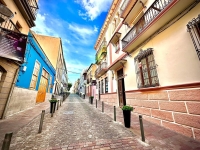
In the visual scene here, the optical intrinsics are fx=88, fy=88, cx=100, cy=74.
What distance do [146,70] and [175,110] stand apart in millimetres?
2470

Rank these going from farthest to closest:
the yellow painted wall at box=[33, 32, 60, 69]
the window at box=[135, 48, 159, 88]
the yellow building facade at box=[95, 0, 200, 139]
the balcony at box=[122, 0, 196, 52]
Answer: the yellow painted wall at box=[33, 32, 60, 69], the window at box=[135, 48, 159, 88], the balcony at box=[122, 0, 196, 52], the yellow building facade at box=[95, 0, 200, 139]

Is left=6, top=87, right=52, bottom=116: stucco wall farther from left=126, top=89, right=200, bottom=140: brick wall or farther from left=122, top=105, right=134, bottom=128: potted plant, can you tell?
left=126, top=89, right=200, bottom=140: brick wall

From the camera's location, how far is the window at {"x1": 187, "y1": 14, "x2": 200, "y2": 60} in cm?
309

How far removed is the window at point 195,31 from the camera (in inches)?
122

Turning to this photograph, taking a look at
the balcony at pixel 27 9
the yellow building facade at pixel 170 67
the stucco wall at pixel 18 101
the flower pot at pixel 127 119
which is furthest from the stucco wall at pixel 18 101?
the yellow building facade at pixel 170 67

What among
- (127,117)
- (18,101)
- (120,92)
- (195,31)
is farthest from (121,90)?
(18,101)

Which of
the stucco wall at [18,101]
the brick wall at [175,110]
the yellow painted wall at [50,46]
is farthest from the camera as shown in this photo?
the yellow painted wall at [50,46]

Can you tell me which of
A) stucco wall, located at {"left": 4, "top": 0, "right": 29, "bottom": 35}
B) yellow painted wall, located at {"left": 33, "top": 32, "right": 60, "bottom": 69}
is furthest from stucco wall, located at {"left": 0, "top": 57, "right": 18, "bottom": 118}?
yellow painted wall, located at {"left": 33, "top": 32, "right": 60, "bottom": 69}

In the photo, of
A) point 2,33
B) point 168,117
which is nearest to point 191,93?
point 168,117

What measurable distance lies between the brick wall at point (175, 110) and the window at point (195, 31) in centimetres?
157

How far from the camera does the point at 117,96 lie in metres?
8.84

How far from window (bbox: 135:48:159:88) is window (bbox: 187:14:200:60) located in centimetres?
→ 181

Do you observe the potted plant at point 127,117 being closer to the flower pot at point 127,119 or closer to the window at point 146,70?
the flower pot at point 127,119

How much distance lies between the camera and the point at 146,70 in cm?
536
